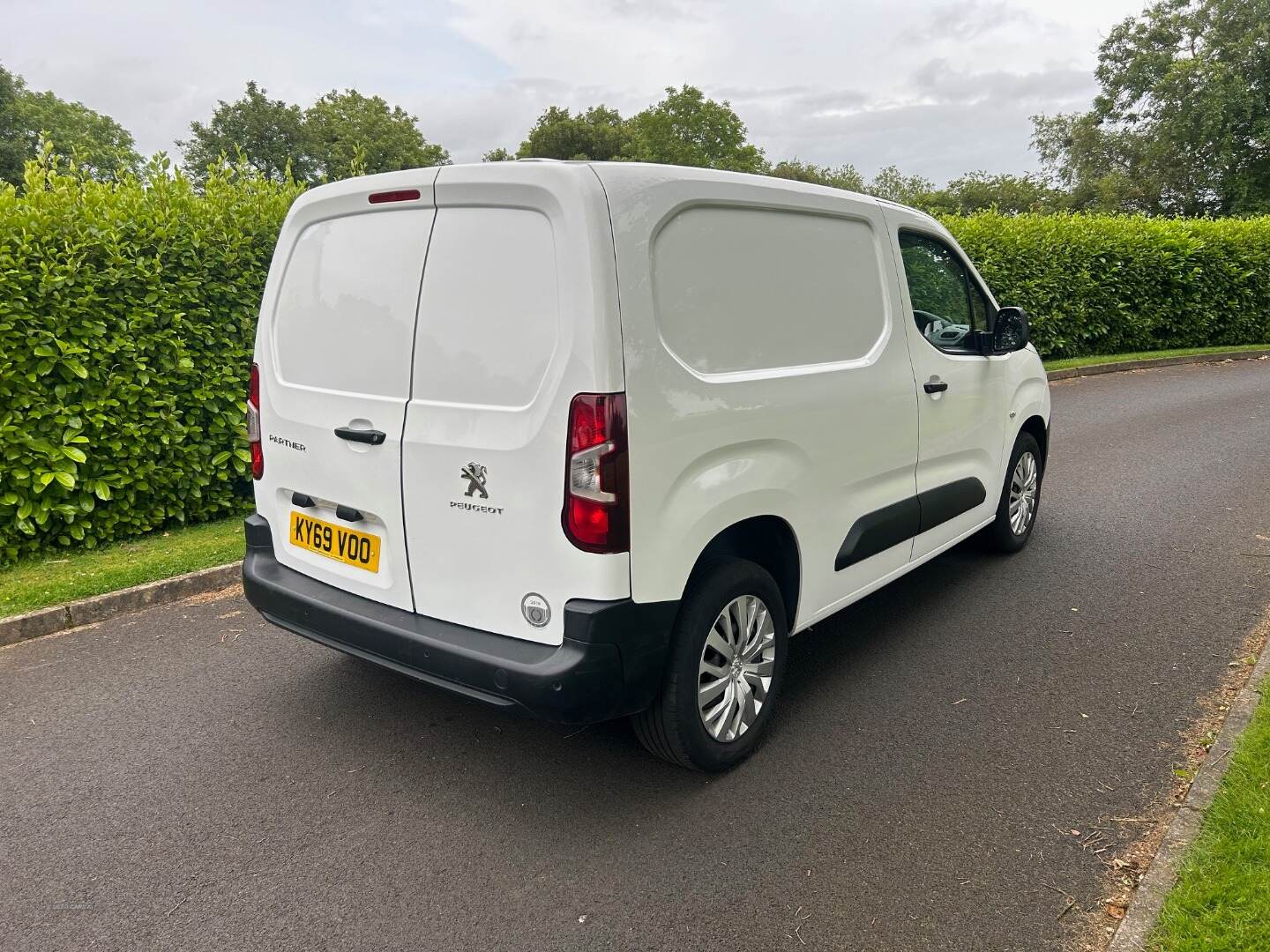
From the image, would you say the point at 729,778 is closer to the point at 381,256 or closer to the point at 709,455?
the point at 709,455

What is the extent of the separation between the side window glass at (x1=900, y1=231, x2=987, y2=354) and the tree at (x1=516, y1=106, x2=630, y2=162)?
2207 inches

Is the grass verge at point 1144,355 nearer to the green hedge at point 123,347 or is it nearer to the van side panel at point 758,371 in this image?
the van side panel at point 758,371

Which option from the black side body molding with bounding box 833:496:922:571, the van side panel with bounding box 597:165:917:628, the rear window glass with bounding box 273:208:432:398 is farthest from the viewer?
the black side body molding with bounding box 833:496:922:571

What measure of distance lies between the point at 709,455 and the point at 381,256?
1328 mm

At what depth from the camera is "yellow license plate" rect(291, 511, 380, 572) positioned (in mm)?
3133

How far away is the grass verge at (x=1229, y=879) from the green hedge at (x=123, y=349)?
5.75m

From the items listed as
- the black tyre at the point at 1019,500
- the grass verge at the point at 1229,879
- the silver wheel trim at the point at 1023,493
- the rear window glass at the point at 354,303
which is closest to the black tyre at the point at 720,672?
the rear window glass at the point at 354,303

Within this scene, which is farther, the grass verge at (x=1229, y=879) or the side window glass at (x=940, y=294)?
the side window glass at (x=940, y=294)

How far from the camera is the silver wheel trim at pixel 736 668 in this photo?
3.10 meters

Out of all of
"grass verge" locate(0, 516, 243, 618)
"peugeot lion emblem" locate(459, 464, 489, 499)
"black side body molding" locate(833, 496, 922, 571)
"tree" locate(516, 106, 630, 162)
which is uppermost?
"tree" locate(516, 106, 630, 162)

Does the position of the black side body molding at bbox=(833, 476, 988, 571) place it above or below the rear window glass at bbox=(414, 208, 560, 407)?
below

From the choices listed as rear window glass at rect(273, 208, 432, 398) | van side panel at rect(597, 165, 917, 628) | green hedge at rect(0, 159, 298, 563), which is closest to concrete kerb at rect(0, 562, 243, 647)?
green hedge at rect(0, 159, 298, 563)

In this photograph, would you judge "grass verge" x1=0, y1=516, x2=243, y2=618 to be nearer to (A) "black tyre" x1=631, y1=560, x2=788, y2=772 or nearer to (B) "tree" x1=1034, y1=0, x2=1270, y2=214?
(A) "black tyre" x1=631, y1=560, x2=788, y2=772

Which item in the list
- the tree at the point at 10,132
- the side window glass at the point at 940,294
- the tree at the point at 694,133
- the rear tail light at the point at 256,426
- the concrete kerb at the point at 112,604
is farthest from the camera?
the tree at the point at 694,133
